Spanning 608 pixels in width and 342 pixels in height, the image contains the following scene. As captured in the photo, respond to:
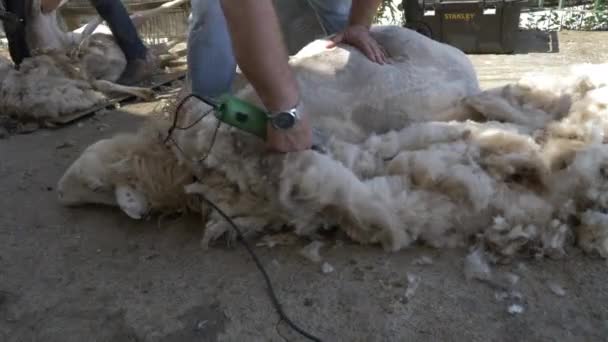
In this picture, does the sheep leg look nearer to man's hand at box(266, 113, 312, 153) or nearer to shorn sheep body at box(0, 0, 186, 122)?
shorn sheep body at box(0, 0, 186, 122)

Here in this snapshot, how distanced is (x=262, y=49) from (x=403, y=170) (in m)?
0.56

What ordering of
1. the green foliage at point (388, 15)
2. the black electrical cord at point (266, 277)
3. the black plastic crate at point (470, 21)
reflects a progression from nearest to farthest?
the black electrical cord at point (266, 277) < the black plastic crate at point (470, 21) < the green foliage at point (388, 15)

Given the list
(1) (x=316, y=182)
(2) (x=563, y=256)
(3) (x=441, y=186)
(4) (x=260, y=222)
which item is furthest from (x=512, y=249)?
(4) (x=260, y=222)

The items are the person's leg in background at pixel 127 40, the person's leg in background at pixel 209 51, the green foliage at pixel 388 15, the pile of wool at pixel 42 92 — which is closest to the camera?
the person's leg in background at pixel 209 51

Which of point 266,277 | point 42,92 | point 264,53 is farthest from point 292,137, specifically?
point 42,92

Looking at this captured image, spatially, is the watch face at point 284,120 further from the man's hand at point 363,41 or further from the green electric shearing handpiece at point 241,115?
the man's hand at point 363,41

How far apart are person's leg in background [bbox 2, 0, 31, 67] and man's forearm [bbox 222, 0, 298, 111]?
234 cm

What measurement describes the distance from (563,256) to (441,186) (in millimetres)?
342

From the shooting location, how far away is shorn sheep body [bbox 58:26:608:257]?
1.43 metres

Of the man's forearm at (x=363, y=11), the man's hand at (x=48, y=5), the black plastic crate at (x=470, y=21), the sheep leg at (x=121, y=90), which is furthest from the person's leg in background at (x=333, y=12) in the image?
the black plastic crate at (x=470, y=21)

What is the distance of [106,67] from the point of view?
3.43m

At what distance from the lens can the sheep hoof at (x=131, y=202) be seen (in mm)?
1625

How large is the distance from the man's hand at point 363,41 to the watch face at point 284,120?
0.72 meters

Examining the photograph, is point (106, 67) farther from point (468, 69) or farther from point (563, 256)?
point (563, 256)
